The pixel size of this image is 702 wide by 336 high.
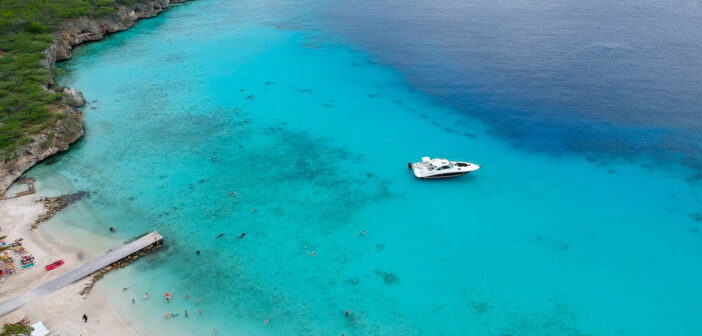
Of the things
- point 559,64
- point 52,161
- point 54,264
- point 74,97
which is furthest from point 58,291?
point 559,64

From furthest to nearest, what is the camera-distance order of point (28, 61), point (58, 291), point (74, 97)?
point (28, 61)
point (74, 97)
point (58, 291)

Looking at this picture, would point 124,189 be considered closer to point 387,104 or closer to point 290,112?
point 290,112

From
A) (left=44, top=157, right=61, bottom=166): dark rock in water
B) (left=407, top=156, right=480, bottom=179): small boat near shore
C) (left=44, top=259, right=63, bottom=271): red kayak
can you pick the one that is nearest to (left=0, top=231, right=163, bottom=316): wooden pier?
(left=44, top=259, right=63, bottom=271): red kayak

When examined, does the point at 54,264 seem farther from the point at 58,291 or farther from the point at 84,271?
the point at 58,291

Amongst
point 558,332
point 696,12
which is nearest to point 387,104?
point 558,332

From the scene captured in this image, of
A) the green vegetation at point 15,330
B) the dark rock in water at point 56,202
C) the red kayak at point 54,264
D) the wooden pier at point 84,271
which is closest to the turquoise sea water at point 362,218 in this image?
→ the dark rock in water at point 56,202

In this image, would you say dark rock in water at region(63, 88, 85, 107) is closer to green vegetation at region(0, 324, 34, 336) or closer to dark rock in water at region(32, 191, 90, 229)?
dark rock in water at region(32, 191, 90, 229)

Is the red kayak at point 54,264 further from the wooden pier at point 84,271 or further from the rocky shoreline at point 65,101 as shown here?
the rocky shoreline at point 65,101
